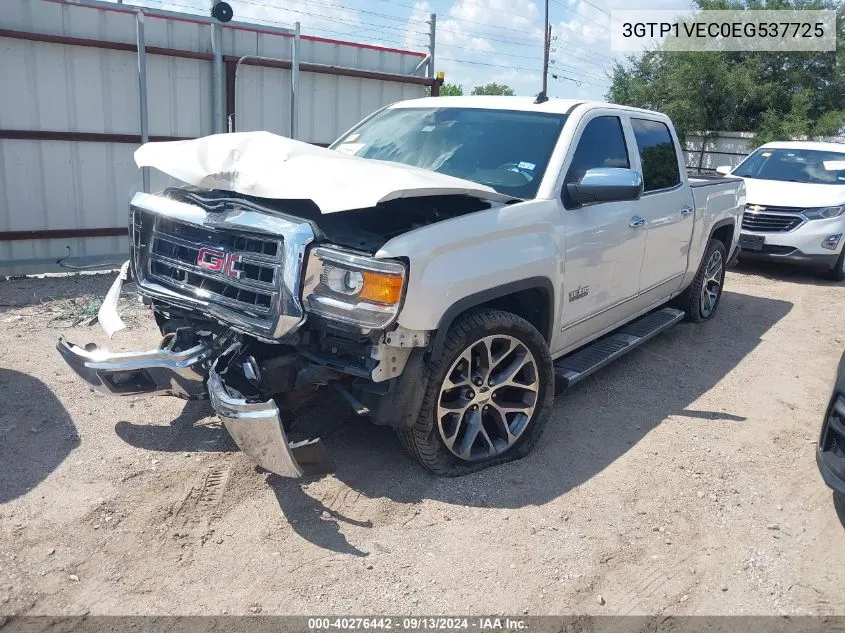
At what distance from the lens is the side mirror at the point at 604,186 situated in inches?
161

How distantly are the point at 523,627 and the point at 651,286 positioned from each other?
3.33 meters

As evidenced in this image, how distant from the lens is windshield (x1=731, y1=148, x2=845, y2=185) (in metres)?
10.1

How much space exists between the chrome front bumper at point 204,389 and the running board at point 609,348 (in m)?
1.83

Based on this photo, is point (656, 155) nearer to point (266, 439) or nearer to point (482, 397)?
point (482, 397)

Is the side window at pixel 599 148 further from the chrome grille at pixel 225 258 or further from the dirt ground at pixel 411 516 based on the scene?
the chrome grille at pixel 225 258

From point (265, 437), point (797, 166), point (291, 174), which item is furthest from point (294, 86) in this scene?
point (797, 166)

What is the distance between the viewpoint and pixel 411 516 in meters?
3.49

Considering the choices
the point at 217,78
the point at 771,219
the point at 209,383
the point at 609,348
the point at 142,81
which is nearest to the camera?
the point at 209,383

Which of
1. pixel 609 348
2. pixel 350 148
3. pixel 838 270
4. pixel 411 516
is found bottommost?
pixel 411 516

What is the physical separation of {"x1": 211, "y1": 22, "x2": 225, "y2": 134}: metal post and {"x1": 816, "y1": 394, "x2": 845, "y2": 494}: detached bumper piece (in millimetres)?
7320

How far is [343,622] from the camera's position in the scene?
2.80 metres

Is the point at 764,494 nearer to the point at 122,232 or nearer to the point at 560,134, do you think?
the point at 560,134

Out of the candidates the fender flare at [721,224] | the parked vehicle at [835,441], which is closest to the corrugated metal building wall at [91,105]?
the fender flare at [721,224]

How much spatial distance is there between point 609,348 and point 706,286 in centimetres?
245
